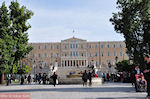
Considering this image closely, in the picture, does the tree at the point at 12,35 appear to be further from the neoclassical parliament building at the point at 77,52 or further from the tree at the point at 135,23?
the neoclassical parliament building at the point at 77,52

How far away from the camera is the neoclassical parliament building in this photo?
118 meters

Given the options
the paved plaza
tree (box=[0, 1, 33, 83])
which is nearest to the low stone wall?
tree (box=[0, 1, 33, 83])

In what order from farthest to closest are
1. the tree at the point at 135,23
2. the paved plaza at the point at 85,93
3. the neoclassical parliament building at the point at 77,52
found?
the neoclassical parliament building at the point at 77,52 < the tree at the point at 135,23 < the paved plaza at the point at 85,93

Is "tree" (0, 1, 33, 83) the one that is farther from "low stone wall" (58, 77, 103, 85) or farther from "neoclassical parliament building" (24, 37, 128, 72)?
"neoclassical parliament building" (24, 37, 128, 72)

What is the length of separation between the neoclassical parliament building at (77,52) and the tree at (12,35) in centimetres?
8122

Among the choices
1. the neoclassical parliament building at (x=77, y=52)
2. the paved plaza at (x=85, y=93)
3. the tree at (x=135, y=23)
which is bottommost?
the paved plaza at (x=85, y=93)

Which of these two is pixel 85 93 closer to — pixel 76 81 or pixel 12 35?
pixel 76 81

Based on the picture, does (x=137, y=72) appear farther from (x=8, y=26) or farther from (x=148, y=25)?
(x=8, y=26)

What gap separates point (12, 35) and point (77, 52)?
280ft

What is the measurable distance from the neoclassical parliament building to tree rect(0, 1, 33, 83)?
81.2 metres

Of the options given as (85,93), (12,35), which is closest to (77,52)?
(12,35)

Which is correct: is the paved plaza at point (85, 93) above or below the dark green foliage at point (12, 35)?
below

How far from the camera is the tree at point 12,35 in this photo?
34.7m

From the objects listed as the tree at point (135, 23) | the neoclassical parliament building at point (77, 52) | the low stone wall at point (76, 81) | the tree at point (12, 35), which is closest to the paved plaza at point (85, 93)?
the tree at point (135, 23)
